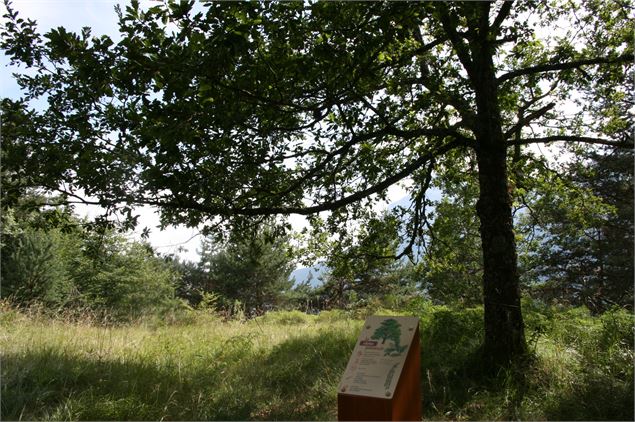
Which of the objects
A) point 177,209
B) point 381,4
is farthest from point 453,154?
point 177,209

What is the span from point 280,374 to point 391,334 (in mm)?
3566

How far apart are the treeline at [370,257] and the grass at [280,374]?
140 cm

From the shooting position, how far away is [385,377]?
3381 millimetres

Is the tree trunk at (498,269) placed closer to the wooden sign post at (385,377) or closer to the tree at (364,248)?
the tree at (364,248)

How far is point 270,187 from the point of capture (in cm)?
618

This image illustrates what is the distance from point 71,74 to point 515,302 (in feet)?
20.7

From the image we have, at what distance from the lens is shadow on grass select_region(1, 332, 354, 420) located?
16.0 ft

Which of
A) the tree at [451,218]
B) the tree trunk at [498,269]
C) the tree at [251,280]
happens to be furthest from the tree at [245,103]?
the tree at [251,280]

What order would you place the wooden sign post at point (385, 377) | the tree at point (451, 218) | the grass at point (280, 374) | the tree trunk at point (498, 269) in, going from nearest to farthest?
the wooden sign post at point (385, 377) → the grass at point (280, 374) → the tree trunk at point (498, 269) → the tree at point (451, 218)

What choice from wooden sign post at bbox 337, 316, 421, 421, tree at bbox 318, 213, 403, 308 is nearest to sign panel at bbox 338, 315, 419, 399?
wooden sign post at bbox 337, 316, 421, 421

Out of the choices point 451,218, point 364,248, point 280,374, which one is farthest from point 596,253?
point 280,374

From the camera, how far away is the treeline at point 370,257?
793 centimetres

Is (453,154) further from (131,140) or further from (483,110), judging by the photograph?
(131,140)

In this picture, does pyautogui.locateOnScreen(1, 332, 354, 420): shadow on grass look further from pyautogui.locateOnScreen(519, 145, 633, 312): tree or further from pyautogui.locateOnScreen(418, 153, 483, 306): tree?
pyautogui.locateOnScreen(519, 145, 633, 312): tree
